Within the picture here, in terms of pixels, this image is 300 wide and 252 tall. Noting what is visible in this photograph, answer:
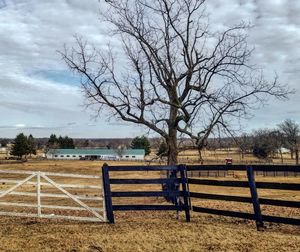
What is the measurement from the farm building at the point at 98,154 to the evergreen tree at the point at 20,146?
2334 centimetres

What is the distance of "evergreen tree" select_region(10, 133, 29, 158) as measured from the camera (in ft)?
434

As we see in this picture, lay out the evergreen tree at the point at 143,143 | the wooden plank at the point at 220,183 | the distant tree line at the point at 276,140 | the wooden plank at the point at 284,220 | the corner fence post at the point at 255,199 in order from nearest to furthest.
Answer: the wooden plank at the point at 284,220 → the corner fence post at the point at 255,199 → the wooden plank at the point at 220,183 → the evergreen tree at the point at 143,143 → the distant tree line at the point at 276,140

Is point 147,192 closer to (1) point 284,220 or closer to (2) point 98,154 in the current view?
(1) point 284,220

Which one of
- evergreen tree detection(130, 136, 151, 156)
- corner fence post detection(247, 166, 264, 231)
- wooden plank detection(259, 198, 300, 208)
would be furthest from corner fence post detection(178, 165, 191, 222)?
evergreen tree detection(130, 136, 151, 156)

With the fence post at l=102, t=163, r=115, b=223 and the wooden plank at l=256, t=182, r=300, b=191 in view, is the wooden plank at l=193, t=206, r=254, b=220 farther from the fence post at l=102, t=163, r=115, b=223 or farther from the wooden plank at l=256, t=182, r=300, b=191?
the fence post at l=102, t=163, r=115, b=223

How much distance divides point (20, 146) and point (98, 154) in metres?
38.2

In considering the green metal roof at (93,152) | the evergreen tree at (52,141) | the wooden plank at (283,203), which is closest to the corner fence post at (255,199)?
the wooden plank at (283,203)

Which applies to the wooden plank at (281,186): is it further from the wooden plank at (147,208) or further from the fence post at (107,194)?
the fence post at (107,194)

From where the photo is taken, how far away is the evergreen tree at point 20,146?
132375 mm

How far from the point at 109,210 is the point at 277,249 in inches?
176

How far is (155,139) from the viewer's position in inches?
993

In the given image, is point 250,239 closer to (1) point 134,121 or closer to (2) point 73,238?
(2) point 73,238

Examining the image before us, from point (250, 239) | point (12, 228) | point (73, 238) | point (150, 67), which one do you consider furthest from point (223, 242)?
point (150, 67)

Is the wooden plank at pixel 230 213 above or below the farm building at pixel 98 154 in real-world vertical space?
below
